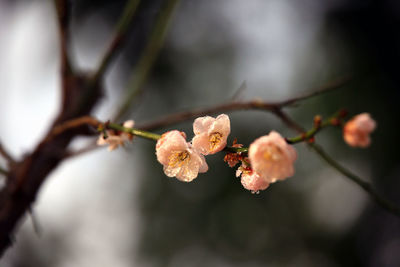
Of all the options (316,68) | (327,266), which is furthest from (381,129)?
(327,266)

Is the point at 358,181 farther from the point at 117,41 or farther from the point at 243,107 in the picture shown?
the point at 117,41

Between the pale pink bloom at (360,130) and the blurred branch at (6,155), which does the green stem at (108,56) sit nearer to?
the blurred branch at (6,155)

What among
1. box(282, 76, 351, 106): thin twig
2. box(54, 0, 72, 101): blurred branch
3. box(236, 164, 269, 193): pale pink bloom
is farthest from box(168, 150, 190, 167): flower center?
box(54, 0, 72, 101): blurred branch

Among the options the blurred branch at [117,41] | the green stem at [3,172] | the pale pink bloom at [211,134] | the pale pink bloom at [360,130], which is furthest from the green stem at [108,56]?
the pale pink bloom at [360,130]

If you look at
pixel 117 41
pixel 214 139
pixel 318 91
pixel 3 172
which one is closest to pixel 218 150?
pixel 214 139

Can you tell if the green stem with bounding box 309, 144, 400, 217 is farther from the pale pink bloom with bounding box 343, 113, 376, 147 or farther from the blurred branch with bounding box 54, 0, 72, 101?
the blurred branch with bounding box 54, 0, 72, 101
